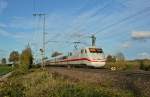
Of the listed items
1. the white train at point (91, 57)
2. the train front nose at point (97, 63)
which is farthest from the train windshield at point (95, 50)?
the train front nose at point (97, 63)

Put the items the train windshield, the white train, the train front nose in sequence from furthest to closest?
the train windshield → the white train → the train front nose

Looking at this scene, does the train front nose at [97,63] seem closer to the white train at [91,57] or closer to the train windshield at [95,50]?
the white train at [91,57]

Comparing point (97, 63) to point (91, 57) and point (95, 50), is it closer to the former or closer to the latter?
point (91, 57)

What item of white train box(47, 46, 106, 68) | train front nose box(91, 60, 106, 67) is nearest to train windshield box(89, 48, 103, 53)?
white train box(47, 46, 106, 68)

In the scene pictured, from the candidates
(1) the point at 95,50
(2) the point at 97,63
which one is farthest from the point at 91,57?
(1) the point at 95,50

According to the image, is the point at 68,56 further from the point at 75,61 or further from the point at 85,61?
the point at 85,61

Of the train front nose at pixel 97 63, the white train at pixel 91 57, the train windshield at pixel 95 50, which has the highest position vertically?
the train windshield at pixel 95 50

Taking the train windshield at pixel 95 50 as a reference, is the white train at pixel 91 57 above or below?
below

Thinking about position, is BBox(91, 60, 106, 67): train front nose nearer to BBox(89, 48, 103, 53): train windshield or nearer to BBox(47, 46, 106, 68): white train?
BBox(47, 46, 106, 68): white train

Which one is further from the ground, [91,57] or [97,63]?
[91,57]

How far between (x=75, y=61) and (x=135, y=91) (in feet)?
127

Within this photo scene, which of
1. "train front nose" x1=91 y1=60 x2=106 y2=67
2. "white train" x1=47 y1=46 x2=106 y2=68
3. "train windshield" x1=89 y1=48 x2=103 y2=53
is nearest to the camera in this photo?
"train front nose" x1=91 y1=60 x2=106 y2=67

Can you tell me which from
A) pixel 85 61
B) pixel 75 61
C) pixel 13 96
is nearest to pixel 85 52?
pixel 85 61

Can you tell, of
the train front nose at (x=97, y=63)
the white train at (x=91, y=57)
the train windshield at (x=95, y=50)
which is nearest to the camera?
the train front nose at (x=97, y=63)
